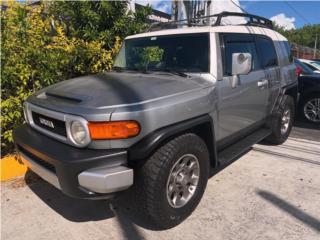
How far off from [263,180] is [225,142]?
86 cm

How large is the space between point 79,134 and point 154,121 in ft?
2.14

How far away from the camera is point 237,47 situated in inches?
161

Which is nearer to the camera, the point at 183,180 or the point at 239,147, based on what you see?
the point at 183,180

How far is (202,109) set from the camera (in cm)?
321

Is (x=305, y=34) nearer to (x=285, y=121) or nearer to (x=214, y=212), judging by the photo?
(x=285, y=121)

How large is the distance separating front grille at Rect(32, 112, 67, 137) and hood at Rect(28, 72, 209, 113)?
0.12 meters

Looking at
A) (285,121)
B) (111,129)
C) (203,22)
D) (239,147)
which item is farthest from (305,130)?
(111,129)

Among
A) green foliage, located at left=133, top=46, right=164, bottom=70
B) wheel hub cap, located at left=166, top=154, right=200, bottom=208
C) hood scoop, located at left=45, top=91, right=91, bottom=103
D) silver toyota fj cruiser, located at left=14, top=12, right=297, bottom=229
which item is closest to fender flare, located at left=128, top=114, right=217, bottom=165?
silver toyota fj cruiser, located at left=14, top=12, right=297, bottom=229

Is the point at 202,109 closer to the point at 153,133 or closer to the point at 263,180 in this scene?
the point at 153,133

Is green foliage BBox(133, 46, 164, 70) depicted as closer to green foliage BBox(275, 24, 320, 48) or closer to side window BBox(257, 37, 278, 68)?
side window BBox(257, 37, 278, 68)

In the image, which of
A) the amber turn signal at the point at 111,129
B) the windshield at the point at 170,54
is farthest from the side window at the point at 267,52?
the amber turn signal at the point at 111,129

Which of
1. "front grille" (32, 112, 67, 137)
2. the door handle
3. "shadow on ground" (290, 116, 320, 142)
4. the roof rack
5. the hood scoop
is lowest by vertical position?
"shadow on ground" (290, 116, 320, 142)

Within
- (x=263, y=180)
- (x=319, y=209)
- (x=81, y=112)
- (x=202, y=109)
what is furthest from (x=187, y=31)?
(x=319, y=209)

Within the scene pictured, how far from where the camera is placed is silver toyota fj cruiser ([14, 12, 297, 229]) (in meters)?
2.61
